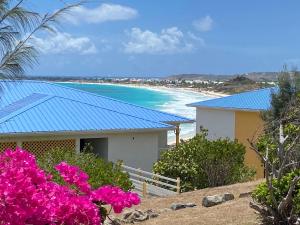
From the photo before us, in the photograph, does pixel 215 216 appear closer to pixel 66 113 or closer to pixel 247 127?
pixel 66 113

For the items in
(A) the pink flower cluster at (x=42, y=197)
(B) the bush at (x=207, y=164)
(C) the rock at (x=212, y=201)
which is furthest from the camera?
(B) the bush at (x=207, y=164)

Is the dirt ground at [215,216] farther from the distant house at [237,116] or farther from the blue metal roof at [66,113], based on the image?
the distant house at [237,116]

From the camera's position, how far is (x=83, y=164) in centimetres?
1248

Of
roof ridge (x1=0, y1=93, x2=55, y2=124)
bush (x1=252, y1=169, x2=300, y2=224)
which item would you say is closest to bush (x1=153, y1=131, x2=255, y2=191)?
roof ridge (x1=0, y1=93, x2=55, y2=124)

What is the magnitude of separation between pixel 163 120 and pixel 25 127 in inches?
257

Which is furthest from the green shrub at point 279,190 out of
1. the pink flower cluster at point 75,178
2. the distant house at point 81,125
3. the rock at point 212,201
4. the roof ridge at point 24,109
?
the roof ridge at point 24,109

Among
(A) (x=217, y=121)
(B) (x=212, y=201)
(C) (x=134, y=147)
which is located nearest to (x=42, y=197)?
(B) (x=212, y=201)

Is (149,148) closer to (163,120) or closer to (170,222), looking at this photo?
(163,120)

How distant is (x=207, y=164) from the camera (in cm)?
1609

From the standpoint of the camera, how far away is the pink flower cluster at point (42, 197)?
12.3 ft

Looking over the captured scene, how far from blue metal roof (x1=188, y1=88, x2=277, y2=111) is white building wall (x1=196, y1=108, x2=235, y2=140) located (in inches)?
13.6

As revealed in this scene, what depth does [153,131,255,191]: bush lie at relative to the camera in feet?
52.4

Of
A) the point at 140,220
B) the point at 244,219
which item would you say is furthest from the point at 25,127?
the point at 244,219

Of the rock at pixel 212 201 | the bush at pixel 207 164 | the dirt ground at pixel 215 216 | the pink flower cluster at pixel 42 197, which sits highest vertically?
the pink flower cluster at pixel 42 197
